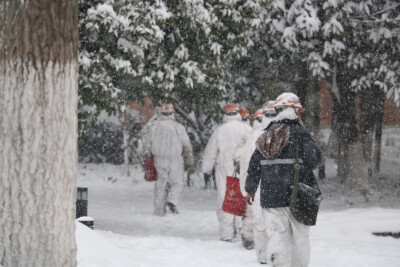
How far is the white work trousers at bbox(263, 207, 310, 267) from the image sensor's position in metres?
5.69

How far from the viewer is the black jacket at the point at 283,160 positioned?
5707 mm

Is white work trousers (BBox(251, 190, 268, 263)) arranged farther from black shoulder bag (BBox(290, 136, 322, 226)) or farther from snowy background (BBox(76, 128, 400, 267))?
black shoulder bag (BBox(290, 136, 322, 226))

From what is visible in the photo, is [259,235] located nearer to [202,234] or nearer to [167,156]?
[202,234]

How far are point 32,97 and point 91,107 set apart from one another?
602 cm

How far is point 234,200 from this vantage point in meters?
8.55

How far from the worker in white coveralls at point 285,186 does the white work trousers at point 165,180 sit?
662 cm

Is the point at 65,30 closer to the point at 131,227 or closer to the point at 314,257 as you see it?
the point at 314,257

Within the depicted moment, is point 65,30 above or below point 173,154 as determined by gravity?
above

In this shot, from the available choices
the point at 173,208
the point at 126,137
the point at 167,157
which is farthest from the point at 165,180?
the point at 126,137

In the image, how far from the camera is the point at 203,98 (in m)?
12.6

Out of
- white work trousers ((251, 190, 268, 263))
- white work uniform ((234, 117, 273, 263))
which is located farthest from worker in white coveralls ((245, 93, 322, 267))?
white work trousers ((251, 190, 268, 263))

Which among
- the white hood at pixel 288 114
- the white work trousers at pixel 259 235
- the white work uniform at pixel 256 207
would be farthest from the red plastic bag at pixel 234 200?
the white hood at pixel 288 114

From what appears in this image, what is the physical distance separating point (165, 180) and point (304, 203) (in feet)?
22.9

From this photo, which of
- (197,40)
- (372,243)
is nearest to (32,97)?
(372,243)
